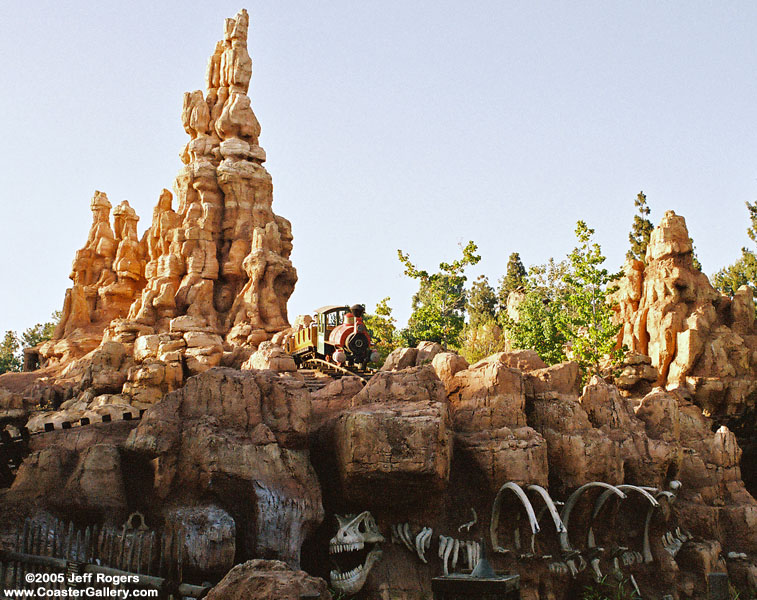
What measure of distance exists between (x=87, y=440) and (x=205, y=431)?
2.37 meters

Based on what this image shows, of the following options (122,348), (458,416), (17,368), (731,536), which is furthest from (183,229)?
(17,368)

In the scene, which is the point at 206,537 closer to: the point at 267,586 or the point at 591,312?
the point at 267,586

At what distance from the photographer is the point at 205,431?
13.4 m

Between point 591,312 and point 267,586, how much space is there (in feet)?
84.6

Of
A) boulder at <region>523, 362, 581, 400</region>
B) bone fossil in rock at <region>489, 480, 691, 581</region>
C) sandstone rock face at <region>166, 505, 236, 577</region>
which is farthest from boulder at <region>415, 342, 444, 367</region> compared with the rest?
sandstone rock face at <region>166, 505, 236, 577</region>

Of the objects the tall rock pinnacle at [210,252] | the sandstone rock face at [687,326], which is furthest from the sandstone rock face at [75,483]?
the sandstone rock face at [687,326]

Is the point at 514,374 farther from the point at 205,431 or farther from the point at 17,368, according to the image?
the point at 17,368

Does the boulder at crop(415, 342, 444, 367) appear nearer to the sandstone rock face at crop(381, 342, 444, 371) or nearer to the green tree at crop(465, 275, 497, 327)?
the sandstone rock face at crop(381, 342, 444, 371)

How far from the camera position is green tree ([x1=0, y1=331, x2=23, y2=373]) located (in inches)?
2483

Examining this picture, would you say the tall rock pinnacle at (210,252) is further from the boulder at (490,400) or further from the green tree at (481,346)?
the boulder at (490,400)

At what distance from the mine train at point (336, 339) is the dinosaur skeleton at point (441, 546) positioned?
40.5 ft

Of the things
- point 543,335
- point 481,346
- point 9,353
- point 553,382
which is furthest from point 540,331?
point 9,353

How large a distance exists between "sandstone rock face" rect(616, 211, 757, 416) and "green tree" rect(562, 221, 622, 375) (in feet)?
3.55

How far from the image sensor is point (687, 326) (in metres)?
29.8
